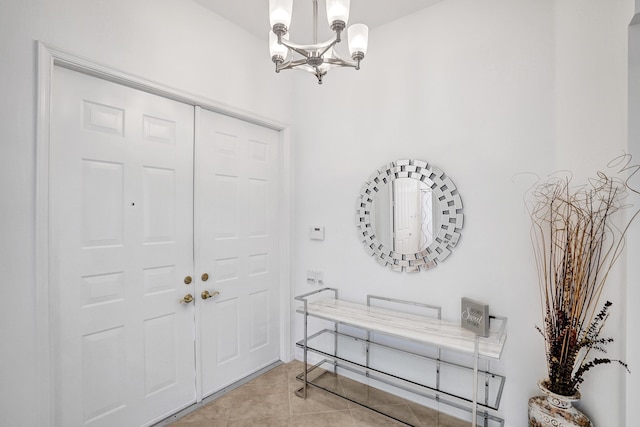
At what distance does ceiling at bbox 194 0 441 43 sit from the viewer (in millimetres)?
2199

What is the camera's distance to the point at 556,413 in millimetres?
1536

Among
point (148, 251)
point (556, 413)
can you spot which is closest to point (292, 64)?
point (148, 251)

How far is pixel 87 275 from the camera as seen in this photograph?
174 centimetres

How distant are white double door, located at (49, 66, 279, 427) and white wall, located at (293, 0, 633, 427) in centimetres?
80

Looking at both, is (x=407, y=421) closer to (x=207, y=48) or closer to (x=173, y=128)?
(x=173, y=128)

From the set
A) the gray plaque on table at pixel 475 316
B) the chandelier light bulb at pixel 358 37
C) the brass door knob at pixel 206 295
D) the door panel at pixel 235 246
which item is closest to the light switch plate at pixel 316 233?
the door panel at pixel 235 246

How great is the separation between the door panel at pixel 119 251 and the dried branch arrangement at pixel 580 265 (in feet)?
7.38

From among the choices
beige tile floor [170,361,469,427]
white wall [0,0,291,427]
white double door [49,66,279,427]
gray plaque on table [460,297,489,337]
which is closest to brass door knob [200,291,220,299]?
white double door [49,66,279,427]

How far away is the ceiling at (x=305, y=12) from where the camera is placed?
2199 mm

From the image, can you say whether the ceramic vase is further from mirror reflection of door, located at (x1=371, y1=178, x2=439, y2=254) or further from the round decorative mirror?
mirror reflection of door, located at (x1=371, y1=178, x2=439, y2=254)

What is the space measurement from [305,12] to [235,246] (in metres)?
1.85

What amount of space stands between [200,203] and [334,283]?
1.28 metres

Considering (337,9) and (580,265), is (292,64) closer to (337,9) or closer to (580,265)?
(337,9)

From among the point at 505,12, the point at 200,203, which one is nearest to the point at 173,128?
the point at 200,203
